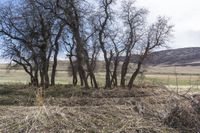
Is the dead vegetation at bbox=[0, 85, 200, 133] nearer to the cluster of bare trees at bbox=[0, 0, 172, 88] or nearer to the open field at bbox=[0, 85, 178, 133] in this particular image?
the open field at bbox=[0, 85, 178, 133]

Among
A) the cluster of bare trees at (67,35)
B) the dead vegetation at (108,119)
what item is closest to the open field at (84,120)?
the dead vegetation at (108,119)

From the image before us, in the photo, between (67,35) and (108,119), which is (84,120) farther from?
(67,35)

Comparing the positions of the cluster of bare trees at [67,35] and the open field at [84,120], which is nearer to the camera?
the open field at [84,120]

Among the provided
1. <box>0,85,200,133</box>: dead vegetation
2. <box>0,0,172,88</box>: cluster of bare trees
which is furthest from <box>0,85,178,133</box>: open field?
<box>0,0,172,88</box>: cluster of bare trees

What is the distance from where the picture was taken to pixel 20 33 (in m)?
44.2

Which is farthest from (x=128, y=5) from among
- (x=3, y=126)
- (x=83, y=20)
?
(x=3, y=126)

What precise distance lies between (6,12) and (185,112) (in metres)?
35.5

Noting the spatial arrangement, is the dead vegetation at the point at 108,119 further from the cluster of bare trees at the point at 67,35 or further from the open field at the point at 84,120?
the cluster of bare trees at the point at 67,35

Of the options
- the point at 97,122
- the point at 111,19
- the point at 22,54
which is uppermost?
the point at 111,19

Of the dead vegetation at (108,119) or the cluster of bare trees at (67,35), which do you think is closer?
the dead vegetation at (108,119)

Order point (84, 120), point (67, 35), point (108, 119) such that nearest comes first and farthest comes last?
point (84, 120)
point (108, 119)
point (67, 35)

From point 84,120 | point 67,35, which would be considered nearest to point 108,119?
point 84,120

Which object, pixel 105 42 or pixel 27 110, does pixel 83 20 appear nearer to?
pixel 105 42

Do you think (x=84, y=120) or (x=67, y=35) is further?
(x=67, y=35)
